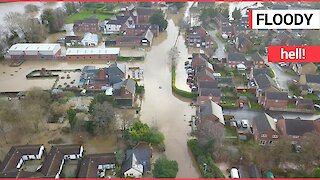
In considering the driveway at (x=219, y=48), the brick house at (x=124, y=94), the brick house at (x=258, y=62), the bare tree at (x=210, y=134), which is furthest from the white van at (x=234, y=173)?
the driveway at (x=219, y=48)

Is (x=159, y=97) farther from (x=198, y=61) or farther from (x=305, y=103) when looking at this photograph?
(x=305, y=103)

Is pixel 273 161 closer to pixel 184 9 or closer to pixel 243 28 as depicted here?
pixel 243 28

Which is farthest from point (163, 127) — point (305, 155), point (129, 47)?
point (129, 47)

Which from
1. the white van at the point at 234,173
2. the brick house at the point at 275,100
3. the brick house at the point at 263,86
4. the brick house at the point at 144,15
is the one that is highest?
the brick house at the point at 144,15

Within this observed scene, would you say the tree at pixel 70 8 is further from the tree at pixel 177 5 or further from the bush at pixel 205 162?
the bush at pixel 205 162

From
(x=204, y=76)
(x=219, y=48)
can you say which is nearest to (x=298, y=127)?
(x=204, y=76)

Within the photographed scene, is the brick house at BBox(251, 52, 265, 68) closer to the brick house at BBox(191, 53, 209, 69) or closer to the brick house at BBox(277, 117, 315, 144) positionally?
the brick house at BBox(191, 53, 209, 69)
